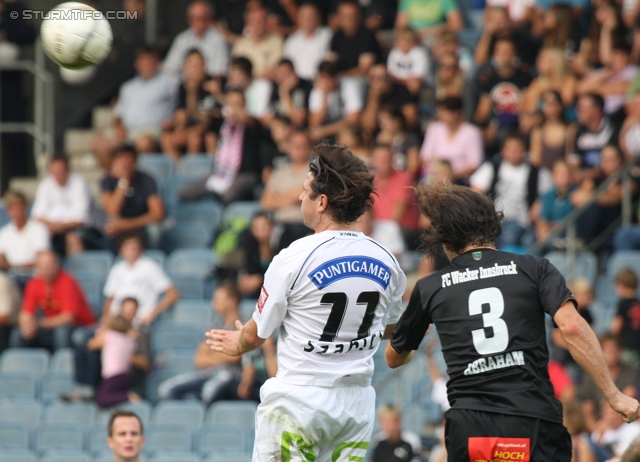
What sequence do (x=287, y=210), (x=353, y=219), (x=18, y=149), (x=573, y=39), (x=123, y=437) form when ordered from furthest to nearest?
(x=18, y=149) → (x=573, y=39) → (x=287, y=210) → (x=123, y=437) → (x=353, y=219)

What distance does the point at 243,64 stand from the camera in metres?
14.6

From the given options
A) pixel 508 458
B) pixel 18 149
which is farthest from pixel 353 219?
pixel 18 149

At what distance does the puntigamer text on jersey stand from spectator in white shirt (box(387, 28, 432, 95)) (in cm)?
912

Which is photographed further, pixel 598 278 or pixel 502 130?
pixel 502 130

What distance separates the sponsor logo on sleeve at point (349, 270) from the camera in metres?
5.45

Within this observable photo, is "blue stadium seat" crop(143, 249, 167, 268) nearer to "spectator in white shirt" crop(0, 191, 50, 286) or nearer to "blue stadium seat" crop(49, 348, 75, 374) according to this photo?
"spectator in white shirt" crop(0, 191, 50, 286)

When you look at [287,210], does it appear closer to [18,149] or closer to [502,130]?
[502,130]

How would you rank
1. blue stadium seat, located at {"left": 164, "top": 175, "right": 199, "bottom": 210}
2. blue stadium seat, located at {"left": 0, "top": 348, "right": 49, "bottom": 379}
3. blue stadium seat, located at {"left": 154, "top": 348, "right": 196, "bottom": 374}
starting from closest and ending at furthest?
1. blue stadium seat, located at {"left": 154, "top": 348, "right": 196, "bottom": 374}
2. blue stadium seat, located at {"left": 0, "top": 348, "right": 49, "bottom": 379}
3. blue stadium seat, located at {"left": 164, "top": 175, "right": 199, "bottom": 210}

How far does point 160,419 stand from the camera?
38.5ft

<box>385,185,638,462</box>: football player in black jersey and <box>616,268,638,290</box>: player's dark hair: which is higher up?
<box>616,268,638,290</box>: player's dark hair

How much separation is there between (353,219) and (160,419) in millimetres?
6690

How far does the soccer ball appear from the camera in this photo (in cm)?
966

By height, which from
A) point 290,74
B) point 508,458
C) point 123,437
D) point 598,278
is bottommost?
point 508,458

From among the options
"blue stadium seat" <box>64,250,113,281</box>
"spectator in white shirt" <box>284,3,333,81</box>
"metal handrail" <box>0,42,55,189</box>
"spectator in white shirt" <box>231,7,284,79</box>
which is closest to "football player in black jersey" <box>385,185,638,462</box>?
"blue stadium seat" <box>64,250,113,281</box>
